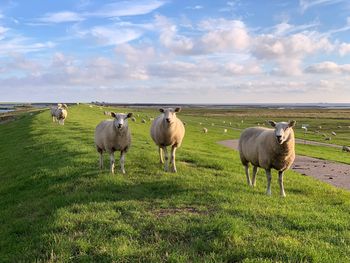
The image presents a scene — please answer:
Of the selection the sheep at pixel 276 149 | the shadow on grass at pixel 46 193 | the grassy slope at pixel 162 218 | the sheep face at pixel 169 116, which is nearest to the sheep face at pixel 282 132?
the sheep at pixel 276 149

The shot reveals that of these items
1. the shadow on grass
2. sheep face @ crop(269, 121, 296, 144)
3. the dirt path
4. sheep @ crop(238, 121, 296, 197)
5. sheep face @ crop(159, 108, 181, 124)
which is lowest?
the dirt path

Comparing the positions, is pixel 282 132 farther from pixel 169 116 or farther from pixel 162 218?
pixel 162 218

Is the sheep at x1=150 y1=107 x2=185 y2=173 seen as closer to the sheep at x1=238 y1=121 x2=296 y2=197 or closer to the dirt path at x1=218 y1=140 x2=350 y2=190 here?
the sheep at x1=238 y1=121 x2=296 y2=197

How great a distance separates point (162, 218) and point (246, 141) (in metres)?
7.01

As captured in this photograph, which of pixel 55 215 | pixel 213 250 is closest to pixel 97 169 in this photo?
pixel 55 215

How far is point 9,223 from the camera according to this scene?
1048 cm

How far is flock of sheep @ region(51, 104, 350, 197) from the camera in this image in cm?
1312

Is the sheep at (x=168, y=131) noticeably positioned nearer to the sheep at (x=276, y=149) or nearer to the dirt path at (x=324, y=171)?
the sheep at (x=276, y=149)

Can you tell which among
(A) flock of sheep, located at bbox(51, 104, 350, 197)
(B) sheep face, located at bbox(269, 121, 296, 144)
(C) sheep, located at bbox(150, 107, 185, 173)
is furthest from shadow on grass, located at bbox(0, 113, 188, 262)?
(B) sheep face, located at bbox(269, 121, 296, 144)

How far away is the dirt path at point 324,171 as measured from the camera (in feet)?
71.4

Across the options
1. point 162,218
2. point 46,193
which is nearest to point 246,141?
point 162,218

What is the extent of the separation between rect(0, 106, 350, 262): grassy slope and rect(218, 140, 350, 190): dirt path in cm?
665

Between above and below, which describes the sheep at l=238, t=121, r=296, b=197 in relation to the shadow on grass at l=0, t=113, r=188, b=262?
Result: above

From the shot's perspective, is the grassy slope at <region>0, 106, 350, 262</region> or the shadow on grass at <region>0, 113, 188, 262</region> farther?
the shadow on grass at <region>0, 113, 188, 262</region>
